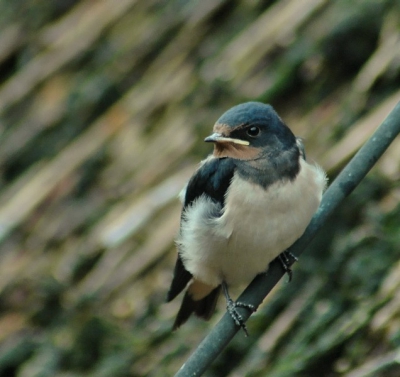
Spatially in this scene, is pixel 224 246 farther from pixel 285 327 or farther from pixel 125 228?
pixel 125 228

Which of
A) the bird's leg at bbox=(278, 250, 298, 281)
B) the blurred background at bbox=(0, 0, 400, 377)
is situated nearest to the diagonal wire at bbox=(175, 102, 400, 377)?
the bird's leg at bbox=(278, 250, 298, 281)

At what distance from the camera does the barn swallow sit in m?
2.91

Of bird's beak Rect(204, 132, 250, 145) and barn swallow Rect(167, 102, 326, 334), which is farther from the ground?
bird's beak Rect(204, 132, 250, 145)

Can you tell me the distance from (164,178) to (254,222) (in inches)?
62.8

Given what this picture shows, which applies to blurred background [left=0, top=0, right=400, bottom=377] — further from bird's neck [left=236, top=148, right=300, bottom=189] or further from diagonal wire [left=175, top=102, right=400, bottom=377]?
diagonal wire [left=175, top=102, right=400, bottom=377]

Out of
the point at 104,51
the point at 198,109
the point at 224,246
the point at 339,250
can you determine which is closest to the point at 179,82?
the point at 198,109

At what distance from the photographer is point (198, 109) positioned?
4641mm

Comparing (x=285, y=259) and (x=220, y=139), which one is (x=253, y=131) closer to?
(x=220, y=139)

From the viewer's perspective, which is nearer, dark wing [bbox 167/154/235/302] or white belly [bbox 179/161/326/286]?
white belly [bbox 179/161/326/286]

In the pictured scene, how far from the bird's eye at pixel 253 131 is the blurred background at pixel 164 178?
2.56 ft

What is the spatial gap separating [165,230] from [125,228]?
0.66 feet

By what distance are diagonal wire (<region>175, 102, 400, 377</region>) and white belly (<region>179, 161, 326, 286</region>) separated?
0.33 metres

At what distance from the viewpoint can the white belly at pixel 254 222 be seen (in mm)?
2887

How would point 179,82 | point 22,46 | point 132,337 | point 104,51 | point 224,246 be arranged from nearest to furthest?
point 224,246
point 132,337
point 179,82
point 104,51
point 22,46
